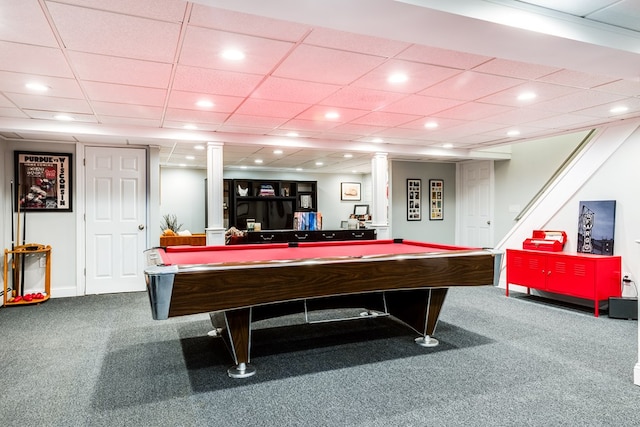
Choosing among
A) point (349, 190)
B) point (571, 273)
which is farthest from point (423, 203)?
point (571, 273)

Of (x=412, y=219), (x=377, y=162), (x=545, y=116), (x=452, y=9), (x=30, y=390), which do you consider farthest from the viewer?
(x=412, y=219)

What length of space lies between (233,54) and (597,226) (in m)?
4.75

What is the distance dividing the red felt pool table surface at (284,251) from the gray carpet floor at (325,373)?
76 cm

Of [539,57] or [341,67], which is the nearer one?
[539,57]

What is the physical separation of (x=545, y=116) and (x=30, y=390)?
17.3ft

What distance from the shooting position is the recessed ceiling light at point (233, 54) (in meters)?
2.59

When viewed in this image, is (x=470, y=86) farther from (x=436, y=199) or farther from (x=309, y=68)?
(x=436, y=199)

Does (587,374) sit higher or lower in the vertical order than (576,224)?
lower

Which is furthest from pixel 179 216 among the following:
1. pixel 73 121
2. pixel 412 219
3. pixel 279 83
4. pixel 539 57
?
pixel 539 57

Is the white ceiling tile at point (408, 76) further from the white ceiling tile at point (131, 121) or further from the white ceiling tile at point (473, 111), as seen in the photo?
the white ceiling tile at point (131, 121)

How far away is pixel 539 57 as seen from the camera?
2424 millimetres

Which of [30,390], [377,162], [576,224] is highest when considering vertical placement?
[377,162]

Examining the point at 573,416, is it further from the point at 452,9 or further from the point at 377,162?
the point at 377,162

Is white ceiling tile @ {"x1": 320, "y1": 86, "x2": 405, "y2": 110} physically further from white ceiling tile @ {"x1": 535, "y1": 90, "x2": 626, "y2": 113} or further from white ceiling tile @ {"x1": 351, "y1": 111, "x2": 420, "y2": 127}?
white ceiling tile @ {"x1": 535, "y1": 90, "x2": 626, "y2": 113}
